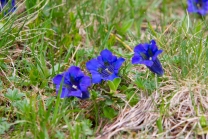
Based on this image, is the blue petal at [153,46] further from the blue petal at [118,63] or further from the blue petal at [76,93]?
the blue petal at [76,93]

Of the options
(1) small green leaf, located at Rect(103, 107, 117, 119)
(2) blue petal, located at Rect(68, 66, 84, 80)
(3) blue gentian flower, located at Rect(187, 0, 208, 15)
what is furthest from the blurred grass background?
(3) blue gentian flower, located at Rect(187, 0, 208, 15)

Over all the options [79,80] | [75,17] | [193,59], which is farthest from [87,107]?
[75,17]

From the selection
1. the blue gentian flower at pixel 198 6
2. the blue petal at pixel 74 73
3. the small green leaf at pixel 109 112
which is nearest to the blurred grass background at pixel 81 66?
the small green leaf at pixel 109 112

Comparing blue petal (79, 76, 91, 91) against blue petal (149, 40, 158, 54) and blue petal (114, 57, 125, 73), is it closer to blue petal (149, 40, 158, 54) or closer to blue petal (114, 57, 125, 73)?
blue petal (114, 57, 125, 73)

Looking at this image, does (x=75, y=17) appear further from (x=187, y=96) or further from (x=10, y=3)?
(x=187, y=96)

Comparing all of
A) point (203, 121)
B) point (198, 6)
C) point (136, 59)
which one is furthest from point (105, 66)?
point (198, 6)

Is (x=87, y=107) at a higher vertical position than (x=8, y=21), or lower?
lower
